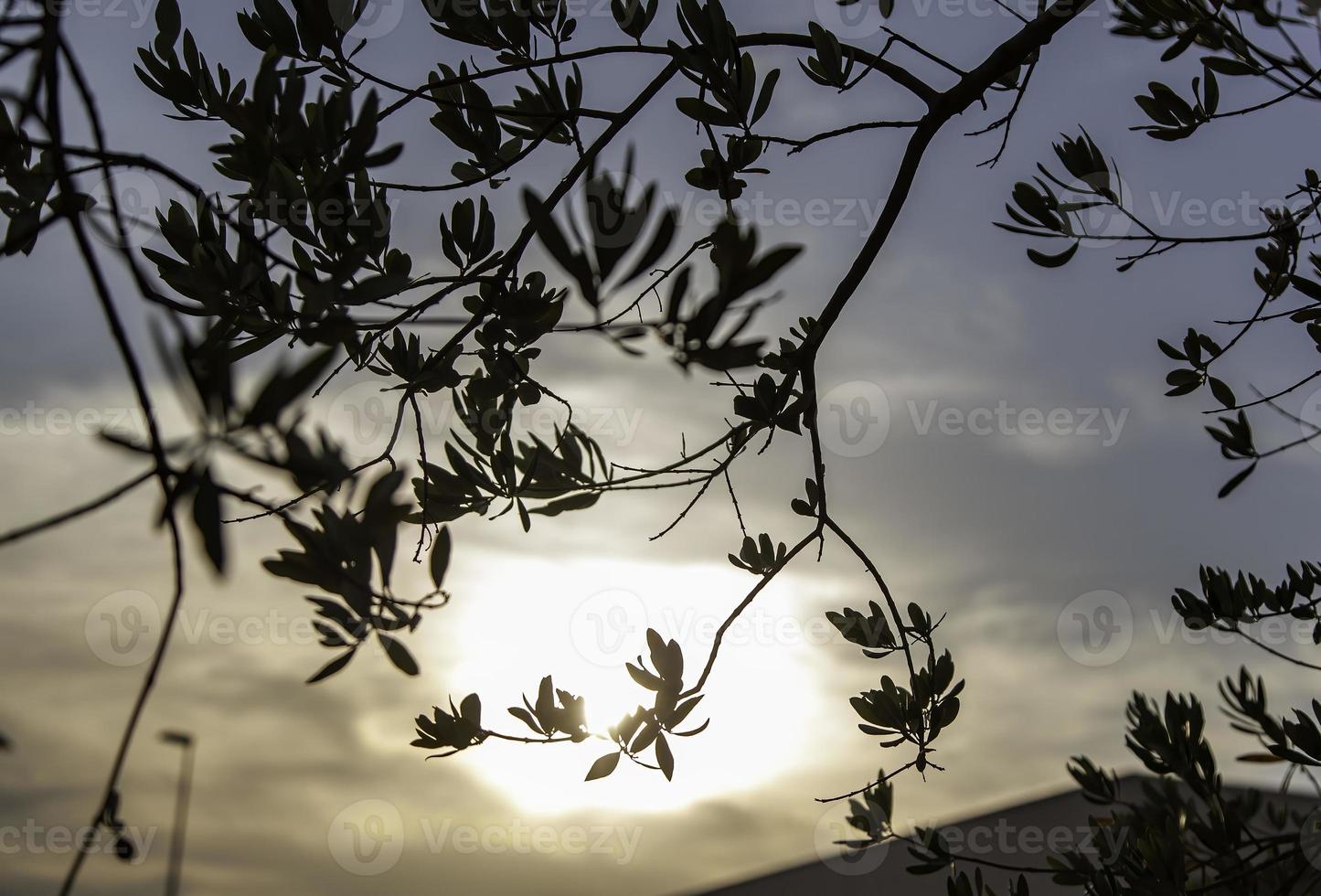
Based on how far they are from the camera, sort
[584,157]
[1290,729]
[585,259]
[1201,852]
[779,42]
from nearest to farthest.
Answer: [585,259] → [584,157] → [1290,729] → [779,42] → [1201,852]

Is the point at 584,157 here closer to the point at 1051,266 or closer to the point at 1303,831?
the point at 1051,266

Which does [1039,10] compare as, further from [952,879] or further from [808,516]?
[952,879]

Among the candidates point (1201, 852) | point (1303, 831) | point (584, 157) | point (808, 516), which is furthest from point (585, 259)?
point (1201, 852)

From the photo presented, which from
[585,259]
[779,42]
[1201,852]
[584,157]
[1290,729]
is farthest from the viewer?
[1201,852]

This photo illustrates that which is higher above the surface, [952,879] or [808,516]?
[808,516]

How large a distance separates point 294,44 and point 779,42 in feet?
3.80

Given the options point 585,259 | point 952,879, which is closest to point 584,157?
point 585,259

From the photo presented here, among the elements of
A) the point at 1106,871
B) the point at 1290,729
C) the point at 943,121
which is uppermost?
the point at 943,121

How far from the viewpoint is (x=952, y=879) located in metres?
2.47

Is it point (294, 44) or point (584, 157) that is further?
point (294, 44)

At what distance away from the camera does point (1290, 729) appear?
2221 millimetres

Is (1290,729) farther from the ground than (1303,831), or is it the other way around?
(1290,729)

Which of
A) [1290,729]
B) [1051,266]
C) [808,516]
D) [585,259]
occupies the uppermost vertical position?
[1051,266]

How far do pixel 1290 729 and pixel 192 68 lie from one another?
2957mm
